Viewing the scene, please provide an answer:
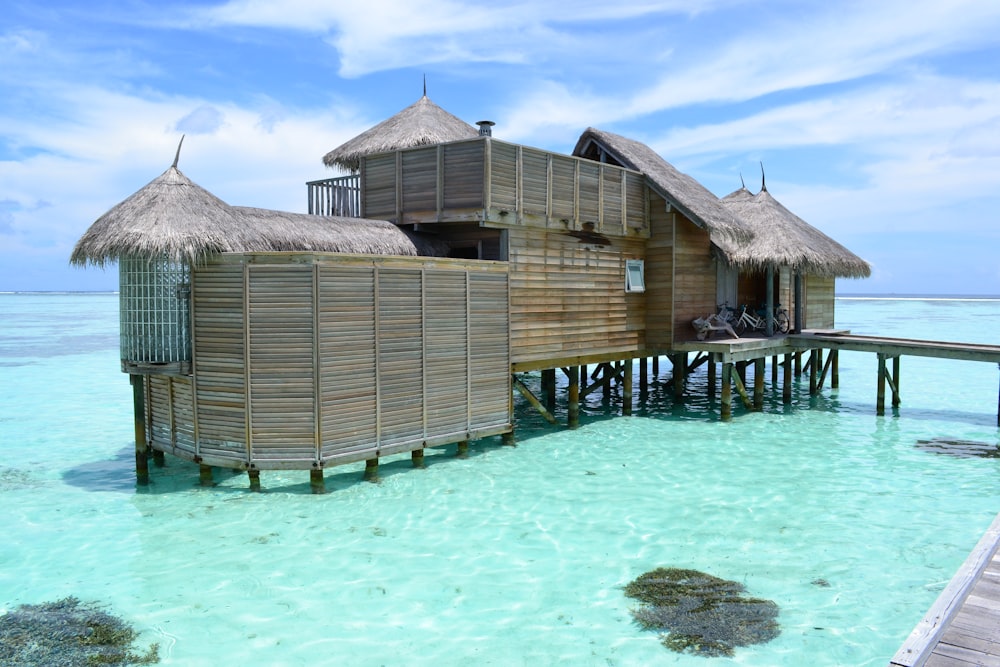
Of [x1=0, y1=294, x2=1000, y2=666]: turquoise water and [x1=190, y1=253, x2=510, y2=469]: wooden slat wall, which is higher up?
[x1=190, y1=253, x2=510, y2=469]: wooden slat wall

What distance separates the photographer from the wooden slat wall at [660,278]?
17188mm

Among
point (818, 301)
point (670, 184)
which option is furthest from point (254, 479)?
point (818, 301)

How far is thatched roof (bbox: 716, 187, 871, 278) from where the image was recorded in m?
18.8

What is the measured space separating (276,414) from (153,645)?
4.30 metres

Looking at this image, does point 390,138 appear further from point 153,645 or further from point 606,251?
point 153,645

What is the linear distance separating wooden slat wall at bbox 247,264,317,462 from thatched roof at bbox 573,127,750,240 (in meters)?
9.46

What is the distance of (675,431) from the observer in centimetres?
1606

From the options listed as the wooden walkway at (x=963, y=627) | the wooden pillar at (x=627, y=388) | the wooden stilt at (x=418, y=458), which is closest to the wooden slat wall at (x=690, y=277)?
the wooden pillar at (x=627, y=388)

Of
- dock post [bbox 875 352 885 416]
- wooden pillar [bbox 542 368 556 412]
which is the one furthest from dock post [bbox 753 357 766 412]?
wooden pillar [bbox 542 368 556 412]

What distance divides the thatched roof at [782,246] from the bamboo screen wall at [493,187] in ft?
14.3

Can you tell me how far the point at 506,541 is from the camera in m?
9.05

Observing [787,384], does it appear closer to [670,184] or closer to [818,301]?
[818,301]

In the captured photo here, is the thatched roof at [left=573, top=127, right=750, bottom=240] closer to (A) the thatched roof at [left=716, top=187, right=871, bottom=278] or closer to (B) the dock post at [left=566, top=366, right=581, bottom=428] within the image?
(A) the thatched roof at [left=716, top=187, right=871, bottom=278]

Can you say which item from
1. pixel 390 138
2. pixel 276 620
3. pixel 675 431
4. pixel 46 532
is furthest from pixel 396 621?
pixel 390 138
